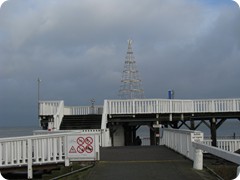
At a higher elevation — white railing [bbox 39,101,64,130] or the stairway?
white railing [bbox 39,101,64,130]

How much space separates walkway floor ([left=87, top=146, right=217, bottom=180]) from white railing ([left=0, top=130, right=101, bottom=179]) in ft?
4.49

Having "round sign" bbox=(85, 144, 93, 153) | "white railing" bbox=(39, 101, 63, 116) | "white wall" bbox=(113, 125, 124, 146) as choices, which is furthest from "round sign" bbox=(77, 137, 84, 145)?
"white wall" bbox=(113, 125, 124, 146)

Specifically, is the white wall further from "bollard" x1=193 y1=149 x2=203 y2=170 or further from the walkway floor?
"bollard" x1=193 y1=149 x2=203 y2=170

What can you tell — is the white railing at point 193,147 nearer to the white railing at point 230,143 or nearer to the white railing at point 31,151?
the white railing at point 31,151

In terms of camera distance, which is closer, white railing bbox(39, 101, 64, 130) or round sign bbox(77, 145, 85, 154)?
round sign bbox(77, 145, 85, 154)

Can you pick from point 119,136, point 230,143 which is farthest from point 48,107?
Answer: point 230,143

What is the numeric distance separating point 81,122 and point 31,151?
582 inches

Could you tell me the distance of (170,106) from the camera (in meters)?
29.5

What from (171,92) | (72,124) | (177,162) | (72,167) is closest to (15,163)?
(72,167)

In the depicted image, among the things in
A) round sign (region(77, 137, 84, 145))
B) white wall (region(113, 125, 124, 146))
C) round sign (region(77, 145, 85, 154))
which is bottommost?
white wall (region(113, 125, 124, 146))

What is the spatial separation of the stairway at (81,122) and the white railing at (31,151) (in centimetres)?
1259

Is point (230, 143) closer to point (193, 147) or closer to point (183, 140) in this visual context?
point (183, 140)

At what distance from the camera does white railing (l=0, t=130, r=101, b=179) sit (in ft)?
43.5

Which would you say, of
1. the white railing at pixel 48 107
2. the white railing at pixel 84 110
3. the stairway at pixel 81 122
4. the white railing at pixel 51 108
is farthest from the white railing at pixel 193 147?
the white railing at pixel 84 110
